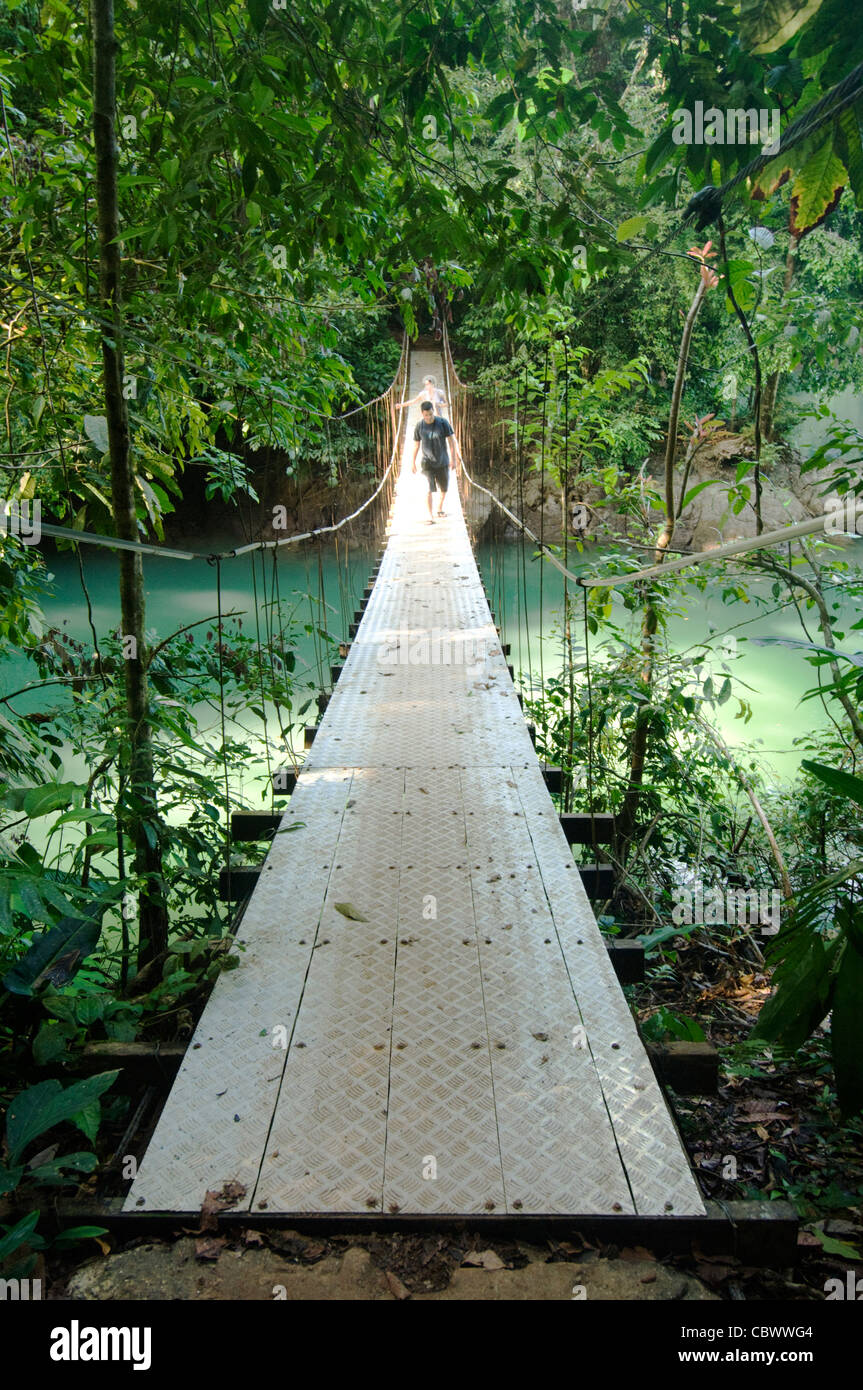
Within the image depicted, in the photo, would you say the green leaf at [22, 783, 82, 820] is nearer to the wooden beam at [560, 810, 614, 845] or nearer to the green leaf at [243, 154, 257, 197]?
the green leaf at [243, 154, 257, 197]

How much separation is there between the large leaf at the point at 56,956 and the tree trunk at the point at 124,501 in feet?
A: 0.44

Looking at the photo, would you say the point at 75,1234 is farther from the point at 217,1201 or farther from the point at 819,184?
the point at 819,184

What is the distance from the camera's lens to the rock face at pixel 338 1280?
874 millimetres

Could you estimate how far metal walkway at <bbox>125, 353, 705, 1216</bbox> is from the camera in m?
1.00

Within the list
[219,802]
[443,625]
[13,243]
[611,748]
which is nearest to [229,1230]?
[219,802]

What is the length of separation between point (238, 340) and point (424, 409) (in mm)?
3563

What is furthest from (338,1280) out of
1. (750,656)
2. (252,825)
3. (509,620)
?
(509,620)

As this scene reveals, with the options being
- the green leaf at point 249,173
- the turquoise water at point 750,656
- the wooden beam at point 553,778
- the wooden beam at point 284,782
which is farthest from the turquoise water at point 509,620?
the green leaf at point 249,173

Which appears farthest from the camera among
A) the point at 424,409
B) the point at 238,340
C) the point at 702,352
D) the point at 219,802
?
the point at 702,352

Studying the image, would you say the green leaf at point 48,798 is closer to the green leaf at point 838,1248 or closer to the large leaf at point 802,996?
the large leaf at point 802,996

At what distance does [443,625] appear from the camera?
3494mm

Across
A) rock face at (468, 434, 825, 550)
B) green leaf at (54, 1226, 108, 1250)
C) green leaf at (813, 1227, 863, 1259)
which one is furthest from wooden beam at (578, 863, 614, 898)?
rock face at (468, 434, 825, 550)

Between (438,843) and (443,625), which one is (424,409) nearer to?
(443,625)

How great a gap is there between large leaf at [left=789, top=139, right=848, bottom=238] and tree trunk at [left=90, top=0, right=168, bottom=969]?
0.97 meters
